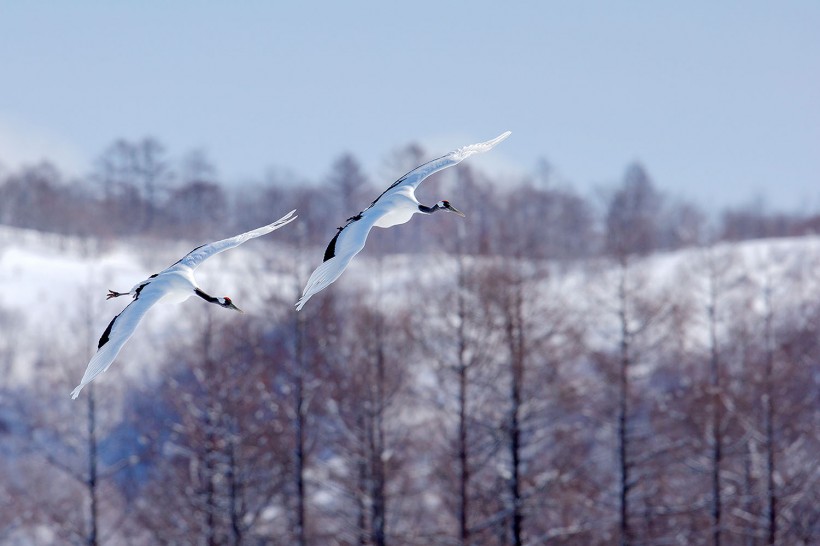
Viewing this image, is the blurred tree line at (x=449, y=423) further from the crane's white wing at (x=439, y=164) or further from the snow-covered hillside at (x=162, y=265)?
the crane's white wing at (x=439, y=164)

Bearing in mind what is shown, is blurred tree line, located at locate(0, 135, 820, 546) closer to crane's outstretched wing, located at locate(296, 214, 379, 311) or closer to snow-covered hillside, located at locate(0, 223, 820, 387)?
snow-covered hillside, located at locate(0, 223, 820, 387)

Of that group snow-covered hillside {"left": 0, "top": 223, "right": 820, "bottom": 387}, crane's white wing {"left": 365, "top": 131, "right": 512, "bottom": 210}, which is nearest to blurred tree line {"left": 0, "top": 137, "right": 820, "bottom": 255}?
snow-covered hillside {"left": 0, "top": 223, "right": 820, "bottom": 387}

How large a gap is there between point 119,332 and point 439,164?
340cm

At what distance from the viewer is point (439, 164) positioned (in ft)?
32.8

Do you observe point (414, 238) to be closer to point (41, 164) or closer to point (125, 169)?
point (125, 169)

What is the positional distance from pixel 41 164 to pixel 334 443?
65585 mm

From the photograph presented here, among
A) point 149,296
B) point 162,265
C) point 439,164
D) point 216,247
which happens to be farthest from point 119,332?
point 162,265

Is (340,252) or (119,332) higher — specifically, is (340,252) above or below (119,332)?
above

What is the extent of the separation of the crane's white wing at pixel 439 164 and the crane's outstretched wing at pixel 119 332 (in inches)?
80.2

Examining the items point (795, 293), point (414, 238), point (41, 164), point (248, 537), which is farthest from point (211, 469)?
point (41, 164)

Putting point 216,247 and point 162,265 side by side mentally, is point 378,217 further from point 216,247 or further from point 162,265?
point 162,265

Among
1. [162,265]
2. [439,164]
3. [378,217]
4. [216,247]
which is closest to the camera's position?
[378,217]

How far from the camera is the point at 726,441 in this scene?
26672 millimetres

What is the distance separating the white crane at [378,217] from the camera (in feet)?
25.9
